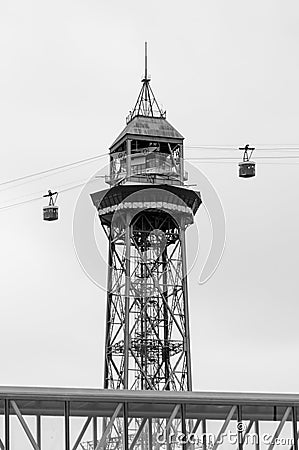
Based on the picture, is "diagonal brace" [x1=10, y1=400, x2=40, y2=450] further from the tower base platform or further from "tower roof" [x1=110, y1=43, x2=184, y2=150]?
"tower roof" [x1=110, y1=43, x2=184, y2=150]

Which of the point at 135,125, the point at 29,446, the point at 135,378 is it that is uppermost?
the point at 135,125

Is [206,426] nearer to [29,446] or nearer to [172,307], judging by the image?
[29,446]

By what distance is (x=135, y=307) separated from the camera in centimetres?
10312

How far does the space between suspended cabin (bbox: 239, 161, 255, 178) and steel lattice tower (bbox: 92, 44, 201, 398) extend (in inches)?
940

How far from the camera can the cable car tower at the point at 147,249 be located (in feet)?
336

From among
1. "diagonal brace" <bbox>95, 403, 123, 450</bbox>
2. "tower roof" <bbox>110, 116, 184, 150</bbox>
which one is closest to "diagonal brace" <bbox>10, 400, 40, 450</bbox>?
"diagonal brace" <bbox>95, 403, 123, 450</bbox>

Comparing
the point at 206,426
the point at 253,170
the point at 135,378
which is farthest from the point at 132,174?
the point at 206,426

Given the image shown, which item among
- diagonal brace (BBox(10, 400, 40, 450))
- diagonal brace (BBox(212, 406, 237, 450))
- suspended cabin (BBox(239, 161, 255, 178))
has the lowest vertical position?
diagonal brace (BBox(10, 400, 40, 450))

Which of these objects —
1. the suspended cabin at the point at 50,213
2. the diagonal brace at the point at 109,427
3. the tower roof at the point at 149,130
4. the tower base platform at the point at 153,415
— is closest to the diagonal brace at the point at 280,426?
A: the tower base platform at the point at 153,415

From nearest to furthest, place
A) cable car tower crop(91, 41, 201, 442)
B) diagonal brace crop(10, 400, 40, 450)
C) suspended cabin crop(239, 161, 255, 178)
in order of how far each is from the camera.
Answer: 1. diagonal brace crop(10, 400, 40, 450)
2. suspended cabin crop(239, 161, 255, 178)
3. cable car tower crop(91, 41, 201, 442)

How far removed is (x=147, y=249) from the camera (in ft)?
338

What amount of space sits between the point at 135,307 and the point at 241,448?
50450 millimetres

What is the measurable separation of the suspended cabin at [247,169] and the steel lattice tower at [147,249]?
23.9 meters

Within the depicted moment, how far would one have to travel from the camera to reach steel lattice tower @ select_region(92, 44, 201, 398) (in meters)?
102
